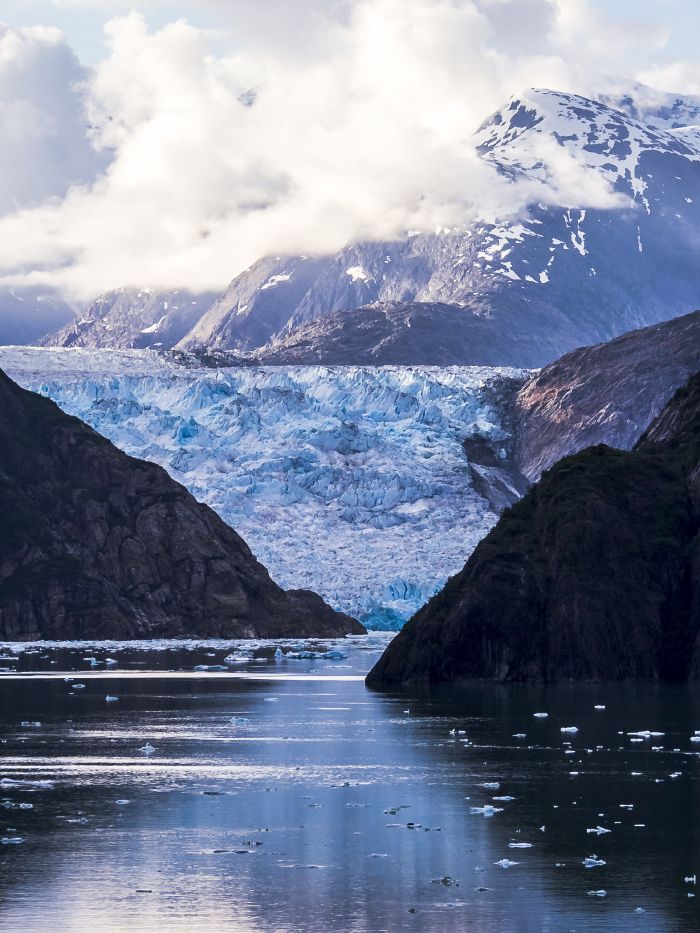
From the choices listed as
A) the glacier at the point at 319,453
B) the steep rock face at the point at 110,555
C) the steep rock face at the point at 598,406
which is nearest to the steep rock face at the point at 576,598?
the steep rock face at the point at 110,555

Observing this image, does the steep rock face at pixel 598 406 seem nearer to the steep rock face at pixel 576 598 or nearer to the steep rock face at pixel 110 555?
the steep rock face at pixel 110 555

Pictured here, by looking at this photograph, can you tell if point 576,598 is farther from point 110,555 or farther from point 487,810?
point 110,555

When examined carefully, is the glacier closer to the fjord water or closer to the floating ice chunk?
the fjord water

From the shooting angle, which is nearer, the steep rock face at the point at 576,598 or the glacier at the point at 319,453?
the steep rock face at the point at 576,598

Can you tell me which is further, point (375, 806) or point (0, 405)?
point (0, 405)

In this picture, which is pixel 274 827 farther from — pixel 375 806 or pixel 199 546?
pixel 199 546

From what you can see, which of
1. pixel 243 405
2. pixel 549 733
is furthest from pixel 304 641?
pixel 549 733
